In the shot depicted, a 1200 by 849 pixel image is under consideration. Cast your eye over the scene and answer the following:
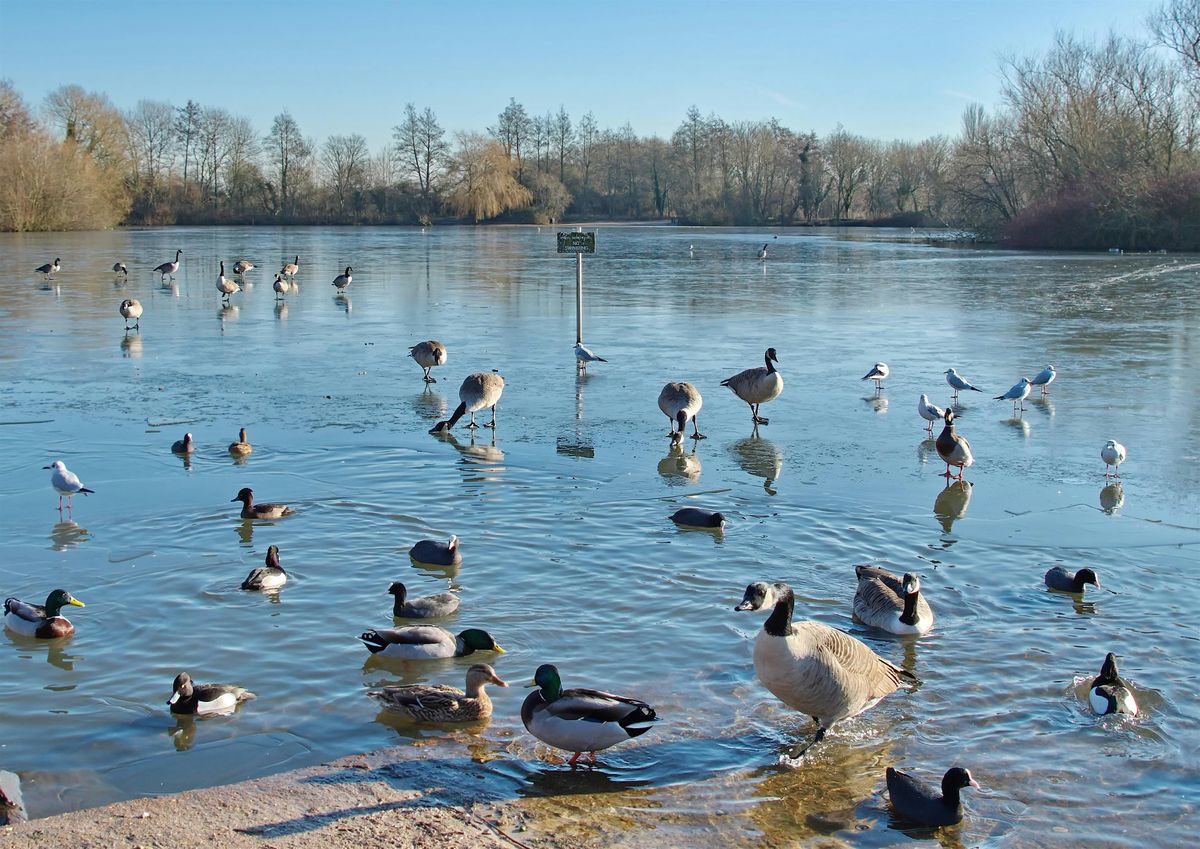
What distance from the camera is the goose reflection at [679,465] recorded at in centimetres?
1052

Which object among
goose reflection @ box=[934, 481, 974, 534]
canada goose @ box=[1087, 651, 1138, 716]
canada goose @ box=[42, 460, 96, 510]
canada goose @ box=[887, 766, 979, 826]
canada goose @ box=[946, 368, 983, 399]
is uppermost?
canada goose @ box=[946, 368, 983, 399]

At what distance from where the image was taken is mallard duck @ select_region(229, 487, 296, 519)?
9.02 meters

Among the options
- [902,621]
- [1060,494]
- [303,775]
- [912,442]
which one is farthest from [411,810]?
[912,442]

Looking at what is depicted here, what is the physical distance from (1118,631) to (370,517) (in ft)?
18.9

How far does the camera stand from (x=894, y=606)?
6.88m

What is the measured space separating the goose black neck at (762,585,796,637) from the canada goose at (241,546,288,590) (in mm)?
3669

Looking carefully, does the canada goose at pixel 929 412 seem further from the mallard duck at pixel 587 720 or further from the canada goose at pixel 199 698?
the canada goose at pixel 199 698

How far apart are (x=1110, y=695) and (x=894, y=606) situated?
4.68 ft

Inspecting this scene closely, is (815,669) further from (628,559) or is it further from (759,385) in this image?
(759,385)

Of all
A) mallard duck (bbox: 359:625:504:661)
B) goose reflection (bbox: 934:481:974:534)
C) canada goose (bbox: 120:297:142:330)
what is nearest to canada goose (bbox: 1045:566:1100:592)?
goose reflection (bbox: 934:481:974:534)

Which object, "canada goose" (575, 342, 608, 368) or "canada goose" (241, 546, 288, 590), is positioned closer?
"canada goose" (241, 546, 288, 590)

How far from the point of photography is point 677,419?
11.8 m

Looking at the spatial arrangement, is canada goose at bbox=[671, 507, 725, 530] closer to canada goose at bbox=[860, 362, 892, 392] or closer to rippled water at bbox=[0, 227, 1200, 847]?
rippled water at bbox=[0, 227, 1200, 847]

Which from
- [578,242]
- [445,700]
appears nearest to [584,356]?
[578,242]
